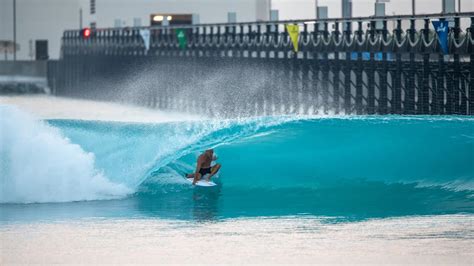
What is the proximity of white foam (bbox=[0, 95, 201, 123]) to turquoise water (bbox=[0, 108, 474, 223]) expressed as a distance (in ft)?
71.7

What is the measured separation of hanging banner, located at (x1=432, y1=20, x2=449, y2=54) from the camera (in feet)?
98.1

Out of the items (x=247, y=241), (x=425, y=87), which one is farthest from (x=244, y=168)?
(x=425, y=87)

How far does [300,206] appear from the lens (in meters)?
20.7

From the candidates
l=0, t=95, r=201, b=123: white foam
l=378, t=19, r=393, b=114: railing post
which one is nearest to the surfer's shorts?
l=378, t=19, r=393, b=114: railing post

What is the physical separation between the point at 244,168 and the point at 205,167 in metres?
1.47

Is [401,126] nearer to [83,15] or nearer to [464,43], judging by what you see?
[464,43]

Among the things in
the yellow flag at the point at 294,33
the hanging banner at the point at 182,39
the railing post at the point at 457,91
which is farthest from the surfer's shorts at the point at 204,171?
the hanging banner at the point at 182,39

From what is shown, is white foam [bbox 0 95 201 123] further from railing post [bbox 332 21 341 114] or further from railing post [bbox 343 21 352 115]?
railing post [bbox 343 21 352 115]

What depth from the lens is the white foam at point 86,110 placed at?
5100cm

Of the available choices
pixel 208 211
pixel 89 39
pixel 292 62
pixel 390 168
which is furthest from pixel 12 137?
pixel 89 39

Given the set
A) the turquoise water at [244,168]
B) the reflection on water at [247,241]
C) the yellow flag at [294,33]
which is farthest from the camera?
the yellow flag at [294,33]

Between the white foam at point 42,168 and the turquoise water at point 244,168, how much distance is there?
0.8 inches

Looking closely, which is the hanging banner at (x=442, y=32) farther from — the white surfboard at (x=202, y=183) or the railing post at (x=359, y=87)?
the white surfboard at (x=202, y=183)

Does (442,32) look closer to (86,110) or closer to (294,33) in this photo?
(294,33)
